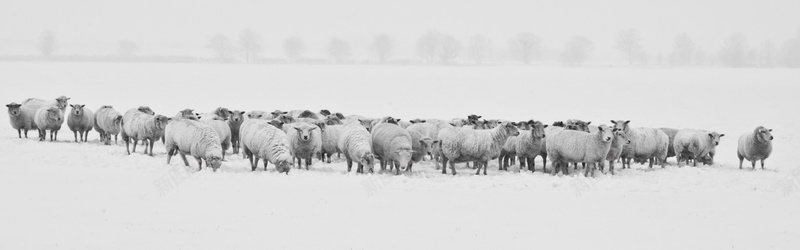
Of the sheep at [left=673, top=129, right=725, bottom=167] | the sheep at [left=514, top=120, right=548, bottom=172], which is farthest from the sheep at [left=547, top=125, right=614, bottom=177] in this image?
the sheep at [left=673, top=129, right=725, bottom=167]

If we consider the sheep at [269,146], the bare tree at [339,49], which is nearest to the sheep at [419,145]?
the sheep at [269,146]

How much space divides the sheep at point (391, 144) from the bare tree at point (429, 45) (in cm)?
10206

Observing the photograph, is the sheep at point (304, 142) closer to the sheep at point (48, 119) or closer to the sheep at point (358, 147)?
the sheep at point (358, 147)

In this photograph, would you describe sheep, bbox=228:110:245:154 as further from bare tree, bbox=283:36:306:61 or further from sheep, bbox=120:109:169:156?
bare tree, bbox=283:36:306:61

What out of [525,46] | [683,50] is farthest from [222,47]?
[683,50]

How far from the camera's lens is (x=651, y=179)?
1934 centimetres

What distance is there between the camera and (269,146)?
18.5m

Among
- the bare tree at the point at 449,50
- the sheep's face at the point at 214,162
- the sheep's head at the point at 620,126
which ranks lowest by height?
the sheep's face at the point at 214,162

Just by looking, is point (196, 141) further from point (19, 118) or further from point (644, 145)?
point (644, 145)

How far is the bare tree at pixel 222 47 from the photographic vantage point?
12276 cm

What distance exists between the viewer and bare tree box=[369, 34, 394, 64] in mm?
131125

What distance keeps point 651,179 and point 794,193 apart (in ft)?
11.9

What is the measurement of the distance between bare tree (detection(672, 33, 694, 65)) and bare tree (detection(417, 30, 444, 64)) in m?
52.5

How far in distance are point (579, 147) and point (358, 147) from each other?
645 centimetres
